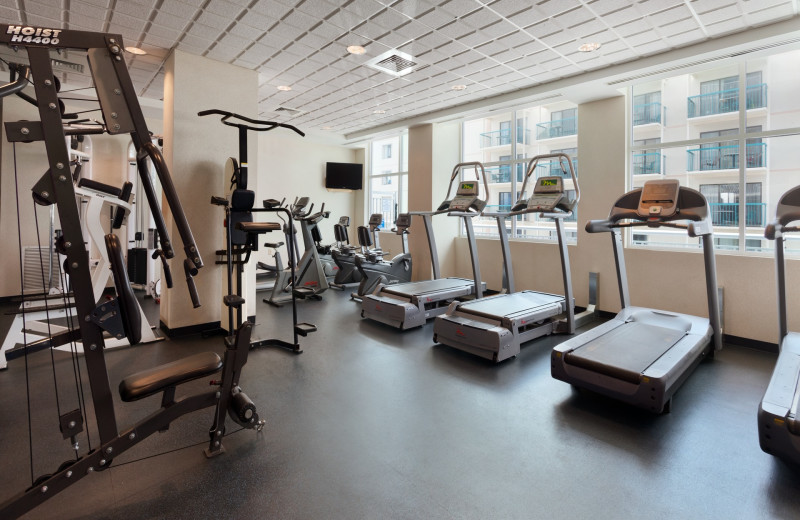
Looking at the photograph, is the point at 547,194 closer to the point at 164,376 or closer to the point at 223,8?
the point at 223,8

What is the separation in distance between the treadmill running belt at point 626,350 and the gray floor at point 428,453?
1.03 ft

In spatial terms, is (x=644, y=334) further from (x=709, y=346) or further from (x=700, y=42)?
(x=700, y=42)

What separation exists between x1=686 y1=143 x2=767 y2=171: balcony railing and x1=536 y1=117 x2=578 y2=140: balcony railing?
1979mm

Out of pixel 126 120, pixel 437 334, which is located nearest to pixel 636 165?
pixel 437 334

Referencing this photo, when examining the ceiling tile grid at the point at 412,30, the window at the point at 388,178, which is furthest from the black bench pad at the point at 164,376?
the window at the point at 388,178

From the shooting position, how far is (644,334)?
12.3 feet

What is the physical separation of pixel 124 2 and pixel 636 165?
617 centimetres

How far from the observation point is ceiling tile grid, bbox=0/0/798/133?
364 centimetres

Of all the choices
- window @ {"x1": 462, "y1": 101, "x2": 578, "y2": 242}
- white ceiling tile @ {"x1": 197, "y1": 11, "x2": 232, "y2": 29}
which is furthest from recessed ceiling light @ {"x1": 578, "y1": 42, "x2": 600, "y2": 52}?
white ceiling tile @ {"x1": 197, "y1": 11, "x2": 232, "y2": 29}

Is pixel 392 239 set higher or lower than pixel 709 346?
higher

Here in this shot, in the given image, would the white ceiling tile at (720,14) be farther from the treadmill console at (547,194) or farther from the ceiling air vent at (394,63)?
the ceiling air vent at (394,63)

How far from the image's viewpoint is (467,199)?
18.1 ft

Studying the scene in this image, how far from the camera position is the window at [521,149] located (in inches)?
273

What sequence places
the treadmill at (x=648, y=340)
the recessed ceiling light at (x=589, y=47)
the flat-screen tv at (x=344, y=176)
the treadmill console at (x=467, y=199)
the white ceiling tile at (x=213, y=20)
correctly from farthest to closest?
1. the flat-screen tv at (x=344, y=176)
2. the treadmill console at (x=467, y=199)
3. the recessed ceiling light at (x=589, y=47)
4. the white ceiling tile at (x=213, y=20)
5. the treadmill at (x=648, y=340)
